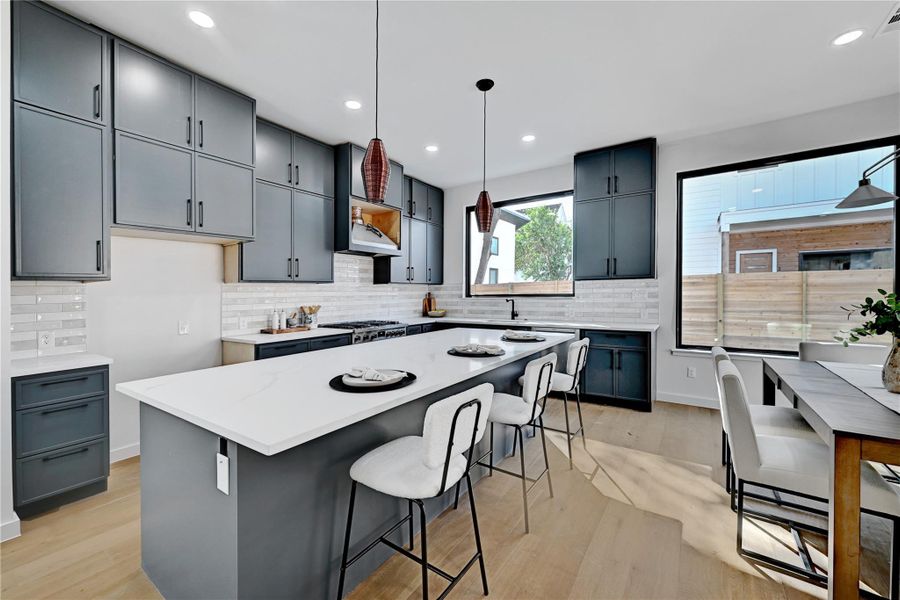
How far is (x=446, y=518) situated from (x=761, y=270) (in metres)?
3.87

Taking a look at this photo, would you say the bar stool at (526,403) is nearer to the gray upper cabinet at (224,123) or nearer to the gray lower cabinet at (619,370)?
the gray lower cabinet at (619,370)

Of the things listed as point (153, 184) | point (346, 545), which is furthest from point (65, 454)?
point (346, 545)

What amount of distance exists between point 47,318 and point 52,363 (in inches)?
17.3

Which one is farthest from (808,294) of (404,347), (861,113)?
(404,347)

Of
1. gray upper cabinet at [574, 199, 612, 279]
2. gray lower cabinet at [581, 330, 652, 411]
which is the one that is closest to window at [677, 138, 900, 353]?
gray lower cabinet at [581, 330, 652, 411]

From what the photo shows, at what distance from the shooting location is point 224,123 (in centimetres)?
297

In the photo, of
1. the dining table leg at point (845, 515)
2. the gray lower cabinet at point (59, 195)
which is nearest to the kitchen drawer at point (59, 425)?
the gray lower cabinet at point (59, 195)

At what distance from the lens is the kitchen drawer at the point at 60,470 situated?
2.05m

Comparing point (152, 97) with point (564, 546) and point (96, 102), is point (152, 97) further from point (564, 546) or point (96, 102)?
point (564, 546)

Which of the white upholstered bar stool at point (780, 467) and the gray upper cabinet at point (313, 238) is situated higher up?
the gray upper cabinet at point (313, 238)

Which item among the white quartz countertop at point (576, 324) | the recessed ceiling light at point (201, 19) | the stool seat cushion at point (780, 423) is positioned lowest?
the stool seat cushion at point (780, 423)

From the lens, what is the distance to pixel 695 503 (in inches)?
87.1

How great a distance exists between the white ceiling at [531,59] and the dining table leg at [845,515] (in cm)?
232

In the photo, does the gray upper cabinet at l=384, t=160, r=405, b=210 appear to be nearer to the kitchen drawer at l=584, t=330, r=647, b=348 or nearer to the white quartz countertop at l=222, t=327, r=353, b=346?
the white quartz countertop at l=222, t=327, r=353, b=346
